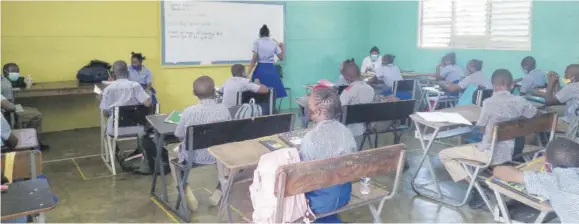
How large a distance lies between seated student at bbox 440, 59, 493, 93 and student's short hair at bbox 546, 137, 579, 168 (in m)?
3.58

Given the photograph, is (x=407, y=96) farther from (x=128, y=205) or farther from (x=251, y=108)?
(x=128, y=205)

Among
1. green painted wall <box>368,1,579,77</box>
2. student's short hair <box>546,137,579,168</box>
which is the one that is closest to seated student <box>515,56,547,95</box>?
green painted wall <box>368,1,579,77</box>

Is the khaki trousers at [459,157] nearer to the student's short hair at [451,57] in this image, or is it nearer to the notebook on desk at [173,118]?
the notebook on desk at [173,118]

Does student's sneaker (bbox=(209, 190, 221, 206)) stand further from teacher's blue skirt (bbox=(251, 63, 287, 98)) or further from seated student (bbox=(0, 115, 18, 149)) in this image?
teacher's blue skirt (bbox=(251, 63, 287, 98))

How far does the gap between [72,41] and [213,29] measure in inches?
80.5

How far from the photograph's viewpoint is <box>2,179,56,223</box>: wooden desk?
1.82 m

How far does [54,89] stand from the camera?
5871 mm

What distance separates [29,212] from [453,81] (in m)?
6.43

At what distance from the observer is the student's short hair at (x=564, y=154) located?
7.51 ft

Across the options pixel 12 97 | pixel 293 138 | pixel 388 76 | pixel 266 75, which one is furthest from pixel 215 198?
pixel 388 76

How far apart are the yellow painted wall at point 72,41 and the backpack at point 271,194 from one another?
203 inches

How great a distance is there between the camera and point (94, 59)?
6.71m

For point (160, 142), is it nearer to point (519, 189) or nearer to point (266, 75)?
point (519, 189)

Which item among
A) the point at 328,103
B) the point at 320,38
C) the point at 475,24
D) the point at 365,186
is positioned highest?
the point at 475,24
